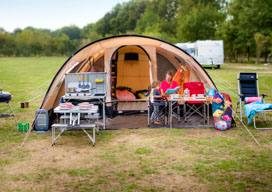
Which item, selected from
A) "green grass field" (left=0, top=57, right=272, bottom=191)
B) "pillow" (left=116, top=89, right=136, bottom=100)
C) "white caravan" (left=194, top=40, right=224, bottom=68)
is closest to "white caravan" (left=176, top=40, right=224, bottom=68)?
"white caravan" (left=194, top=40, right=224, bottom=68)

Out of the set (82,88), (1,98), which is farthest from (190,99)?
(1,98)

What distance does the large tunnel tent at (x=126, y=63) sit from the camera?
21.9 feet

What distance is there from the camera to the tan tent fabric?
21.7 feet

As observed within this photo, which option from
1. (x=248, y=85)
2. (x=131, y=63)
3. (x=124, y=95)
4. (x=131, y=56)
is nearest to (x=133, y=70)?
(x=131, y=63)

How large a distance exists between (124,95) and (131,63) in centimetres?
86

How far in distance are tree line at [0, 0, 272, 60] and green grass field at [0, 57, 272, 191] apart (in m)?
24.7

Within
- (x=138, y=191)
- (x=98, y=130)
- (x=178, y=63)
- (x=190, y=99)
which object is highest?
(x=178, y=63)

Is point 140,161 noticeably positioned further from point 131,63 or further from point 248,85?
point 131,63

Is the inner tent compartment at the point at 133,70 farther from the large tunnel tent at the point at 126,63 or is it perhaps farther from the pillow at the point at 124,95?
the pillow at the point at 124,95

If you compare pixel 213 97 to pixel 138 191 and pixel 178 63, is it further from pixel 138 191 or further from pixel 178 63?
pixel 138 191

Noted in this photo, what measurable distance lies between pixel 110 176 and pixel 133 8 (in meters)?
65.2

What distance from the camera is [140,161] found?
4324 millimetres

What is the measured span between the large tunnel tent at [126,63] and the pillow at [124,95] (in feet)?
0.84

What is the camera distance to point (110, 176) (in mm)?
3832
